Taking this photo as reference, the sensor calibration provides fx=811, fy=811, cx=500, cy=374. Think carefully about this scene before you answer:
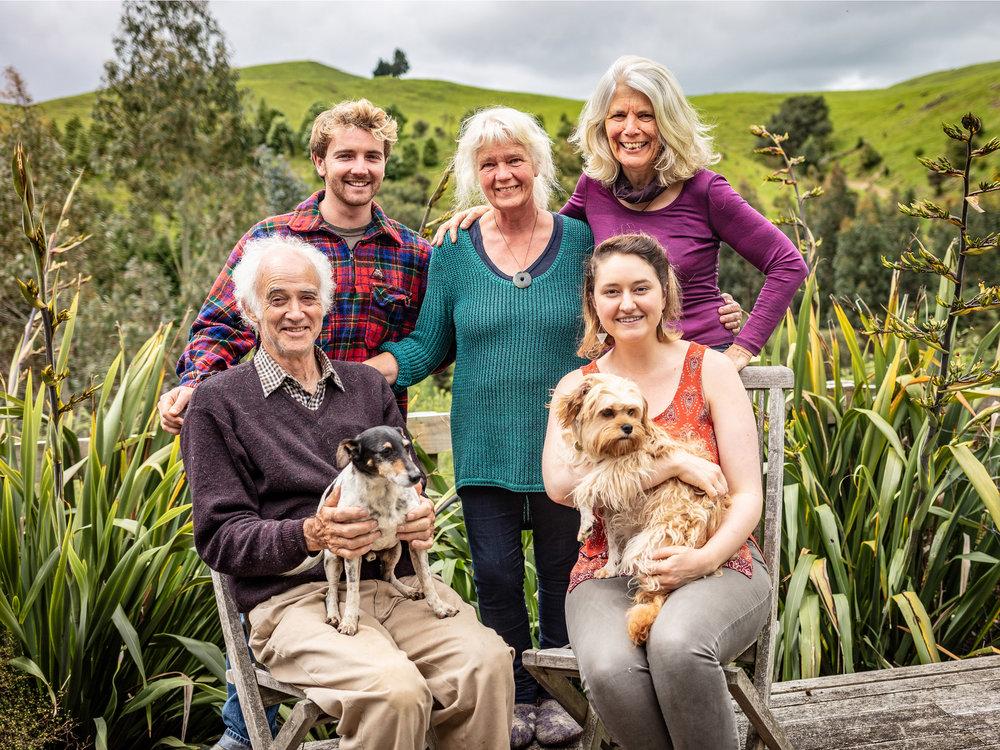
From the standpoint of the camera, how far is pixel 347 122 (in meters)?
3.05

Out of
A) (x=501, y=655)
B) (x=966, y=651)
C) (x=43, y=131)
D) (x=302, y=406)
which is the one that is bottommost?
(x=966, y=651)

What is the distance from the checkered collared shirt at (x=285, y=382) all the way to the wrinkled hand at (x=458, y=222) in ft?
2.58

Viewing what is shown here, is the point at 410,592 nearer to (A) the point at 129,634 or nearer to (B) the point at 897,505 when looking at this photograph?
(A) the point at 129,634

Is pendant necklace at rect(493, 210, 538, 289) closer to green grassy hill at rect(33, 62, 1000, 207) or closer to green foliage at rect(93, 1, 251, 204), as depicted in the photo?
green foliage at rect(93, 1, 251, 204)

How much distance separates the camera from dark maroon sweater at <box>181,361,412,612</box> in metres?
2.26

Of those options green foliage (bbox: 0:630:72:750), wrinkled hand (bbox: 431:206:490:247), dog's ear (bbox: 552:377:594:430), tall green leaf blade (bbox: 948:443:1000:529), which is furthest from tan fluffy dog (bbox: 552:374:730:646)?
green foliage (bbox: 0:630:72:750)

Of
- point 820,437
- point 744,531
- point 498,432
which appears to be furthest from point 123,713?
point 820,437

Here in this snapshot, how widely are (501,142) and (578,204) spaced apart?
0.48 m

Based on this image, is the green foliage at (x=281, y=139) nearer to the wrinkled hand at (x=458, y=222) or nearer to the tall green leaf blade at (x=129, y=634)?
the wrinkled hand at (x=458, y=222)

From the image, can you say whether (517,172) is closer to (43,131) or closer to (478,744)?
(478,744)

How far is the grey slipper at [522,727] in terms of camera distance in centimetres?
278

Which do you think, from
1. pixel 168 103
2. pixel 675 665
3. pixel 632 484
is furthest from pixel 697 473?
pixel 168 103

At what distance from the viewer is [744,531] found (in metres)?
2.33

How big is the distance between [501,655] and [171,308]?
56.6 feet
